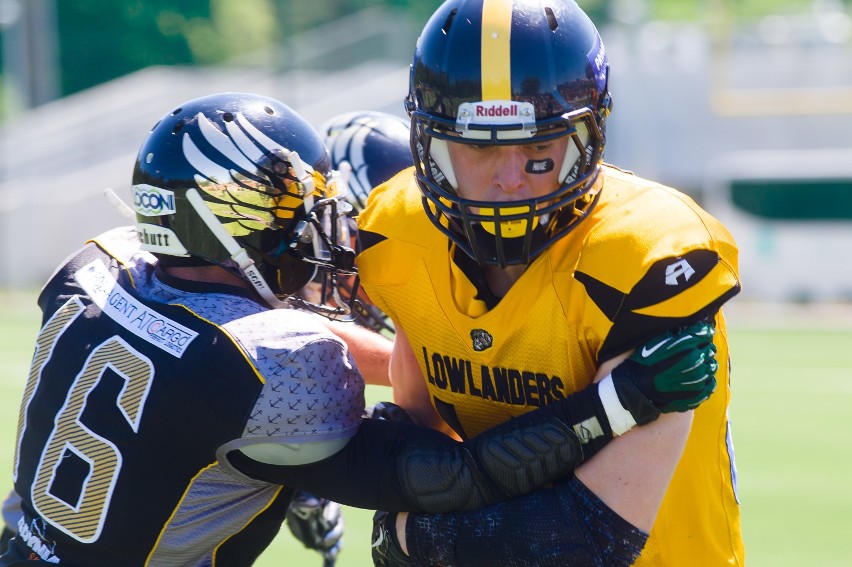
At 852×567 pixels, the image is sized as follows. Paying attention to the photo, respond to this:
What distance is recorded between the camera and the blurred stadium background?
12.7 meters

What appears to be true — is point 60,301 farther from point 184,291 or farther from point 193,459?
point 193,459

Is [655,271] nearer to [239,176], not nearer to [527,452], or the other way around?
[527,452]

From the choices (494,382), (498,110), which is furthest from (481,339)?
(498,110)

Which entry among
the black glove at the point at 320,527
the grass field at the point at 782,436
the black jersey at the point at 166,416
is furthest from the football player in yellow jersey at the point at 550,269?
the grass field at the point at 782,436

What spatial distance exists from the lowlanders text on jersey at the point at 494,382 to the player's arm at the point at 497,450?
0.09 metres

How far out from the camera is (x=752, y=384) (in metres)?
8.67

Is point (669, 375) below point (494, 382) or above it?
above

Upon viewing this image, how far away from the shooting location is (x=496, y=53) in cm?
250

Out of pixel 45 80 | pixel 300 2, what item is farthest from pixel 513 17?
pixel 45 80

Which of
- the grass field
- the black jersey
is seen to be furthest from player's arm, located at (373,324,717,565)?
the grass field

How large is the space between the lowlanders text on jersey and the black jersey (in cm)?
20

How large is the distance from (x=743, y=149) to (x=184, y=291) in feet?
47.1

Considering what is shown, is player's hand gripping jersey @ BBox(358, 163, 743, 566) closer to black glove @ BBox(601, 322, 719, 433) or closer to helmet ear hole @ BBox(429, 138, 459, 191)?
black glove @ BBox(601, 322, 719, 433)

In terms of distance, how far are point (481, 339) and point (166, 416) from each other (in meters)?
0.71
